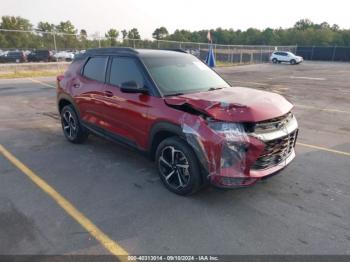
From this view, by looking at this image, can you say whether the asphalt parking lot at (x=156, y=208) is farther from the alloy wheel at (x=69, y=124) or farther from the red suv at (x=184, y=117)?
the red suv at (x=184, y=117)

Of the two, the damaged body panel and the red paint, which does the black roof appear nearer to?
the red paint

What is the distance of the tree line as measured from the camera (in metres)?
25.2

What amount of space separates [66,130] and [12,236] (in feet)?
10.9

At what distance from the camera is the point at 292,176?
458 centimetres

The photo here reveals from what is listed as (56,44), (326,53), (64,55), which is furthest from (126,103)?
(326,53)

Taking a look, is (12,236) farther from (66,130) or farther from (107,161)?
(66,130)

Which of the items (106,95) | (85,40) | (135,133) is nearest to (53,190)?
(135,133)

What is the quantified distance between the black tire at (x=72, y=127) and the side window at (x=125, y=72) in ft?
4.64

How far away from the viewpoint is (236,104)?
11.9 ft

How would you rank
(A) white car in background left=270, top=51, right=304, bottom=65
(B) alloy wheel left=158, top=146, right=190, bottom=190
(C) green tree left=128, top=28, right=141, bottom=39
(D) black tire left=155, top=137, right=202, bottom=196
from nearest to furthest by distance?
(D) black tire left=155, top=137, right=202, bottom=196 → (B) alloy wheel left=158, top=146, right=190, bottom=190 → (A) white car in background left=270, top=51, right=304, bottom=65 → (C) green tree left=128, top=28, right=141, bottom=39

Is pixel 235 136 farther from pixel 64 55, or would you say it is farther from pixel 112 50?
pixel 64 55

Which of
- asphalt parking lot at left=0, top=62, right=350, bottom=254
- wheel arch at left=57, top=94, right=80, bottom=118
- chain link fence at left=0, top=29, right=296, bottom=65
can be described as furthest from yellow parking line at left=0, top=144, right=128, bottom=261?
chain link fence at left=0, top=29, right=296, bottom=65

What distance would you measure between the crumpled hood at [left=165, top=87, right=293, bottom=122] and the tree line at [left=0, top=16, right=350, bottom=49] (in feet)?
70.3

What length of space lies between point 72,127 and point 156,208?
312 centimetres
